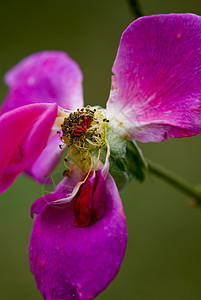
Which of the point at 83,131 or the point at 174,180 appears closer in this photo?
the point at 83,131

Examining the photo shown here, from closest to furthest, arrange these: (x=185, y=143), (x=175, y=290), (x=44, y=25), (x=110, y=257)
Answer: (x=110, y=257) < (x=175, y=290) < (x=185, y=143) < (x=44, y=25)

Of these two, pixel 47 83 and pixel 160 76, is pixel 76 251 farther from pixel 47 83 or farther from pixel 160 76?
pixel 47 83

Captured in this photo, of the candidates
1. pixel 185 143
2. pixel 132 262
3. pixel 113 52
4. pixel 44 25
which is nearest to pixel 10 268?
pixel 132 262

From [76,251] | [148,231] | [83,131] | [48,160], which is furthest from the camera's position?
[148,231]

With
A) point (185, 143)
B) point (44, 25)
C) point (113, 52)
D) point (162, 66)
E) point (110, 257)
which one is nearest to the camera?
point (110, 257)

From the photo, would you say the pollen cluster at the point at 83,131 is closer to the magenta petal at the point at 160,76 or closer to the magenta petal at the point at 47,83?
the magenta petal at the point at 160,76

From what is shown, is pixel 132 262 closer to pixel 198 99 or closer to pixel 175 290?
pixel 175 290

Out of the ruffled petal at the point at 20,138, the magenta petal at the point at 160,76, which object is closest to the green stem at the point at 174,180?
the magenta petal at the point at 160,76

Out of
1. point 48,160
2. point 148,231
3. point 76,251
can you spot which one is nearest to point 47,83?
point 48,160
